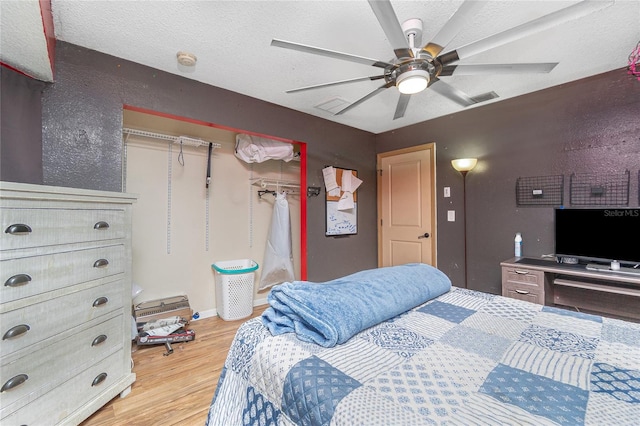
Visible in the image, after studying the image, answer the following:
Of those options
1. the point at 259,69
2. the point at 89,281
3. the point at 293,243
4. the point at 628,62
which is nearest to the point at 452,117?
the point at 628,62

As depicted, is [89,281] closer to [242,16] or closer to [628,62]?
[242,16]

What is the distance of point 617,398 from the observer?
2.27ft

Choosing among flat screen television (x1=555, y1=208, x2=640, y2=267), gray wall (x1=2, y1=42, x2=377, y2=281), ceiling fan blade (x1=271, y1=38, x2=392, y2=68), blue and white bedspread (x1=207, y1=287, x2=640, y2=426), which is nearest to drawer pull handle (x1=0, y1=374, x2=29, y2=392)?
blue and white bedspread (x1=207, y1=287, x2=640, y2=426)

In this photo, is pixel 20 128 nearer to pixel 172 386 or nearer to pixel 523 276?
pixel 172 386

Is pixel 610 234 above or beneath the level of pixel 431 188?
beneath

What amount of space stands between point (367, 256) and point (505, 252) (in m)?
1.64

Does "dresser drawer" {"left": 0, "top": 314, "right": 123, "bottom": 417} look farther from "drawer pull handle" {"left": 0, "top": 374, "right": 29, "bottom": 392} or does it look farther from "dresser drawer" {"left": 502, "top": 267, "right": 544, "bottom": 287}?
"dresser drawer" {"left": 502, "top": 267, "right": 544, "bottom": 287}

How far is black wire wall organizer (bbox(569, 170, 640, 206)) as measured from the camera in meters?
2.24

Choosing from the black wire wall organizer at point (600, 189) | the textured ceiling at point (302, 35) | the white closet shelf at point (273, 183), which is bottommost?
the black wire wall organizer at point (600, 189)

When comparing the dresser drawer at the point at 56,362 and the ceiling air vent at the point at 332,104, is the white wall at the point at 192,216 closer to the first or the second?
the ceiling air vent at the point at 332,104

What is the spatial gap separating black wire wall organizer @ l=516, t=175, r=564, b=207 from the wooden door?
0.88 m

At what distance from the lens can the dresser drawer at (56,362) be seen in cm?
117

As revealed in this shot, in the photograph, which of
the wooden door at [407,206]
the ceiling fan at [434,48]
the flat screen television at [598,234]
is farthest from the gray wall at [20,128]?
the flat screen television at [598,234]

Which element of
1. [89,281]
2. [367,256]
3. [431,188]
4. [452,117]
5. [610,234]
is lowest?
[367,256]
